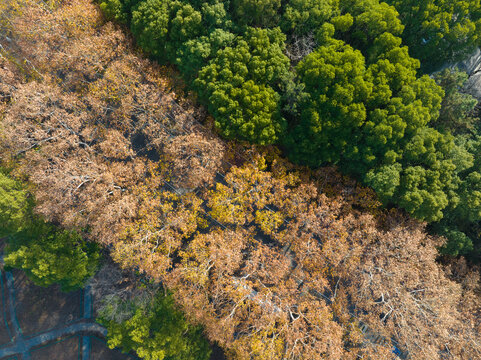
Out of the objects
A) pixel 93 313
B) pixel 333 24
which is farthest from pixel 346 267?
pixel 93 313

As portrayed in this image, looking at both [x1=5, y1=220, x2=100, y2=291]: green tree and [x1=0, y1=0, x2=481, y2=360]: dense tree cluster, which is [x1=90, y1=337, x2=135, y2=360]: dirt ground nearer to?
[x1=0, y1=0, x2=481, y2=360]: dense tree cluster

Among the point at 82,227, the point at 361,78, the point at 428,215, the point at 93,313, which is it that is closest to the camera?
the point at 361,78

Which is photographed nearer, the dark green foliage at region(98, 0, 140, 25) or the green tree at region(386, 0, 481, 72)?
the green tree at region(386, 0, 481, 72)

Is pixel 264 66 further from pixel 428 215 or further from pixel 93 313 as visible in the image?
pixel 93 313

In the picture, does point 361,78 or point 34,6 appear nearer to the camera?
point 361,78

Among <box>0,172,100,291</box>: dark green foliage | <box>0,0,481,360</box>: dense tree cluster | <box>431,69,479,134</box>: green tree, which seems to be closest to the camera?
<box>0,0,481,360</box>: dense tree cluster

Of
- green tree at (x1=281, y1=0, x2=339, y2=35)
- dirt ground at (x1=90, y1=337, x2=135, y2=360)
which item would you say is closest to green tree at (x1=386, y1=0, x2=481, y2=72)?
green tree at (x1=281, y1=0, x2=339, y2=35)

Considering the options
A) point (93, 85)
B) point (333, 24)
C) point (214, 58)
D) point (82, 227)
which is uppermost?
point (333, 24)

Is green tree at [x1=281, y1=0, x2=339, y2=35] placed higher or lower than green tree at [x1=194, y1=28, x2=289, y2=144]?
higher
